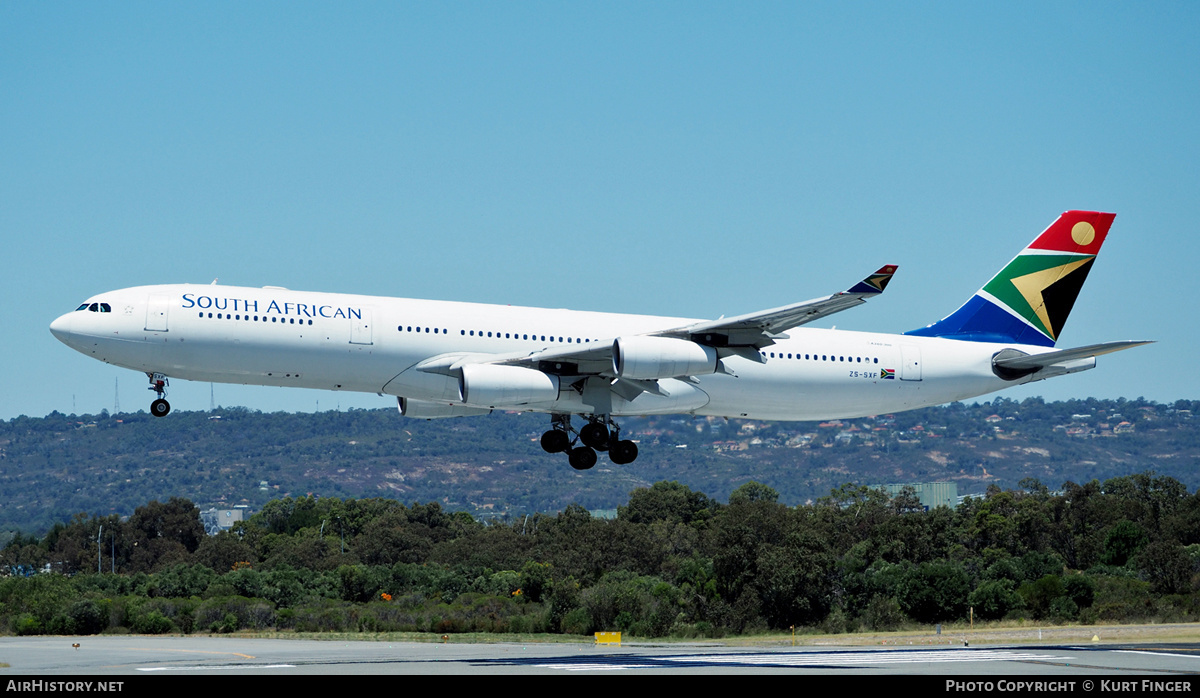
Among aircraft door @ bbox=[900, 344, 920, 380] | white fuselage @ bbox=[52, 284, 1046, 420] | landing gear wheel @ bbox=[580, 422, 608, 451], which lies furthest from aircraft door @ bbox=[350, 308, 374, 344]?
aircraft door @ bbox=[900, 344, 920, 380]

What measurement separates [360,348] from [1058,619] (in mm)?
49360

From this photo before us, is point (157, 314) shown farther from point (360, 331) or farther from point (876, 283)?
point (876, 283)

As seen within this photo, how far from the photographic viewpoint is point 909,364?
42.3 meters

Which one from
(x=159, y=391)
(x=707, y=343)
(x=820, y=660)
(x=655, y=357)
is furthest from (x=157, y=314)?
(x=820, y=660)

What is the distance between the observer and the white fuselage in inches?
1415

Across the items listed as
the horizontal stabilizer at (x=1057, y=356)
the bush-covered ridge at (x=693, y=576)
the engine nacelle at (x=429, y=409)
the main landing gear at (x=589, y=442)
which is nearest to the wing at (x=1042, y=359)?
the horizontal stabilizer at (x=1057, y=356)

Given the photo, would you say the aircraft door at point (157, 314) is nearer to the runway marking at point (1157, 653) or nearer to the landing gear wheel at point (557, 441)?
the landing gear wheel at point (557, 441)

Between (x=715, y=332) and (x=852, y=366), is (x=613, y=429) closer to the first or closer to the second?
(x=715, y=332)

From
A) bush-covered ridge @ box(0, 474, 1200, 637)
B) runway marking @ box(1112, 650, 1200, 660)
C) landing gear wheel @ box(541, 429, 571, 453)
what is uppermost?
landing gear wheel @ box(541, 429, 571, 453)

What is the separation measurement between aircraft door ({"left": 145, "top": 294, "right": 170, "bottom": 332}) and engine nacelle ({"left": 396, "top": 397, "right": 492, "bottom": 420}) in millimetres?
7264

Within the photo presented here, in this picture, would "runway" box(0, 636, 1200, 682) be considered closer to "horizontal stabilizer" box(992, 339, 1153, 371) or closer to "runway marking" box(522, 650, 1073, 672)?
"runway marking" box(522, 650, 1073, 672)

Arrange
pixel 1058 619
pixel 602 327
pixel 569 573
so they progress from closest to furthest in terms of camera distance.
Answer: pixel 602 327, pixel 1058 619, pixel 569 573
